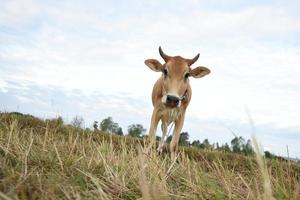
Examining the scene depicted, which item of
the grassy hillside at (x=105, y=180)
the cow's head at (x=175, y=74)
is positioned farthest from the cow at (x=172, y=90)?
the grassy hillside at (x=105, y=180)

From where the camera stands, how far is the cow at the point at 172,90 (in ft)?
33.4

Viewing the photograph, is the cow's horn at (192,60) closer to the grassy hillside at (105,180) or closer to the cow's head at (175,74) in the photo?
the cow's head at (175,74)

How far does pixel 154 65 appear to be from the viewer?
36.2 feet

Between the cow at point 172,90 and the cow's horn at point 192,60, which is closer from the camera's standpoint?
the cow at point 172,90

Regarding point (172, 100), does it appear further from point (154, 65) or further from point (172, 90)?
point (154, 65)


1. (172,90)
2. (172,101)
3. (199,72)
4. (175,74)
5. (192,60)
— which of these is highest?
(192,60)

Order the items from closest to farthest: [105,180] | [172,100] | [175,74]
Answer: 1. [105,180]
2. [172,100]
3. [175,74]

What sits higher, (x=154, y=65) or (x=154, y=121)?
(x=154, y=65)

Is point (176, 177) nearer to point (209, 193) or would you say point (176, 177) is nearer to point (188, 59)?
point (209, 193)

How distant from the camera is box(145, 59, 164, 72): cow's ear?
11.0 m

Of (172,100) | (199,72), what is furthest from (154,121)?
(199,72)

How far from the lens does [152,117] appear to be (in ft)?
35.6

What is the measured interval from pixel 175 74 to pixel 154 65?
0.77 m

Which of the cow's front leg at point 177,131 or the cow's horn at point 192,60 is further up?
the cow's horn at point 192,60
